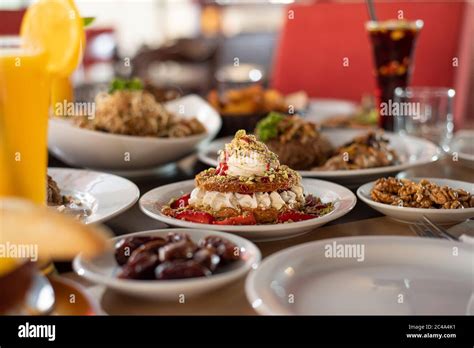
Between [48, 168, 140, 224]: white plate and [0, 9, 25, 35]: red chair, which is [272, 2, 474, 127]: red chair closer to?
[0, 9, 25, 35]: red chair

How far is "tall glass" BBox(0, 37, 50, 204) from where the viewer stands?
785mm


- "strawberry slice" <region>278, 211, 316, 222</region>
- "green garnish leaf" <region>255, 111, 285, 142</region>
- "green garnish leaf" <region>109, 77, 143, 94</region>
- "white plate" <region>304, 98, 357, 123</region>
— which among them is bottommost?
"strawberry slice" <region>278, 211, 316, 222</region>

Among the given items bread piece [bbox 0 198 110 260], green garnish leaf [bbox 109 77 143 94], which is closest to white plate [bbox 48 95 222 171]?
green garnish leaf [bbox 109 77 143 94]

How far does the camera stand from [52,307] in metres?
0.79

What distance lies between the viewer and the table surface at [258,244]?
0.80 metres

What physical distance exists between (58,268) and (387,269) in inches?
18.6

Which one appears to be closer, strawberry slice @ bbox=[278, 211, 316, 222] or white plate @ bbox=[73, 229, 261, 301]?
white plate @ bbox=[73, 229, 261, 301]

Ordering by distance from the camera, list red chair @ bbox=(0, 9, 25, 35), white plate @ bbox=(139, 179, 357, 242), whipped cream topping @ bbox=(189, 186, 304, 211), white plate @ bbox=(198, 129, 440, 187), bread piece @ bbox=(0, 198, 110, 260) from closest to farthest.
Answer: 1. bread piece @ bbox=(0, 198, 110, 260)
2. white plate @ bbox=(139, 179, 357, 242)
3. whipped cream topping @ bbox=(189, 186, 304, 211)
4. white plate @ bbox=(198, 129, 440, 187)
5. red chair @ bbox=(0, 9, 25, 35)

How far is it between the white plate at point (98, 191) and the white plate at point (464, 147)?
2.64ft

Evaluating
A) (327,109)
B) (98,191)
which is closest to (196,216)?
(98,191)

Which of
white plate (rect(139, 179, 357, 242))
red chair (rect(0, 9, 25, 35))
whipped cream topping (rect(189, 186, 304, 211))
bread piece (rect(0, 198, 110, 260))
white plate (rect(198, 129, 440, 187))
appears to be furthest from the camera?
red chair (rect(0, 9, 25, 35))

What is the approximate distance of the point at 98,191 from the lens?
1.27m

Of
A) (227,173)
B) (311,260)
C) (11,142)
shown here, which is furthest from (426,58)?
(11,142)

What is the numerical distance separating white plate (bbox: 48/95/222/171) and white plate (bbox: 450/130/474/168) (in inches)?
25.1
